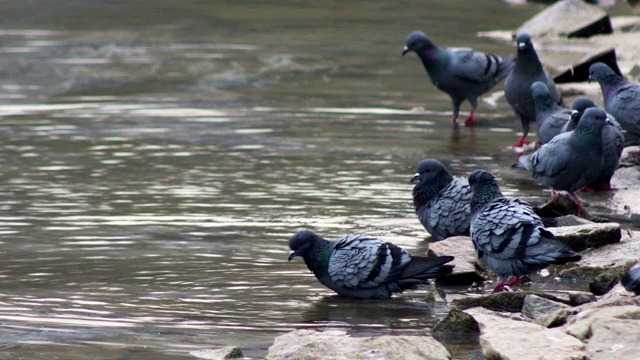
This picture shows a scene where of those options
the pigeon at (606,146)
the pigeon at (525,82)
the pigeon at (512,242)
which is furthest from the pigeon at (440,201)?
the pigeon at (525,82)

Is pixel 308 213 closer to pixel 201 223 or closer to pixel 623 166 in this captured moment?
pixel 201 223

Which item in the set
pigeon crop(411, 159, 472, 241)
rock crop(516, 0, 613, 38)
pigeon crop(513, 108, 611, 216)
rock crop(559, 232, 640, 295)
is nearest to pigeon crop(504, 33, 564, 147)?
pigeon crop(513, 108, 611, 216)

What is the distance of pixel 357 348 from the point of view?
5.48m

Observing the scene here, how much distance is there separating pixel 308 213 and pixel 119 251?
66.6 inches

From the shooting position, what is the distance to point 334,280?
6.86 meters

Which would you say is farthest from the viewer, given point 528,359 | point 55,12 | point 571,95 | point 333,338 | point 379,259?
point 55,12

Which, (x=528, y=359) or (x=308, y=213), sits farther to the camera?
(x=308, y=213)

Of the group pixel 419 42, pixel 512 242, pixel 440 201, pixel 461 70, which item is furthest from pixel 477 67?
pixel 512 242

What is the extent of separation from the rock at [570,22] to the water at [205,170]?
135cm

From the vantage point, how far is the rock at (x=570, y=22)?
19.8 m

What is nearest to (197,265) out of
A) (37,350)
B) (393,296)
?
(393,296)

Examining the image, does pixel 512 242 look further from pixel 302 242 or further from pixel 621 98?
pixel 621 98

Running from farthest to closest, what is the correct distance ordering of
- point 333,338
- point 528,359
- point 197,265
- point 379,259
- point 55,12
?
point 55,12, point 197,265, point 379,259, point 333,338, point 528,359

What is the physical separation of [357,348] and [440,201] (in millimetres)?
2754
